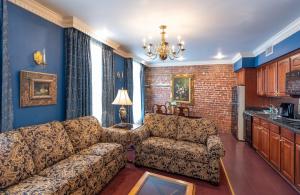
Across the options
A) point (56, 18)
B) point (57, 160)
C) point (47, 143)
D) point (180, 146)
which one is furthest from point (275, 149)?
point (56, 18)

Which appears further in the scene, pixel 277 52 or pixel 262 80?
pixel 262 80

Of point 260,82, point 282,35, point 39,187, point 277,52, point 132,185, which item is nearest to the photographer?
point 39,187

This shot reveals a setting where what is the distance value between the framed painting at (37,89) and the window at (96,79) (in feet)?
3.34

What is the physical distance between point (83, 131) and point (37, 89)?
0.90 meters

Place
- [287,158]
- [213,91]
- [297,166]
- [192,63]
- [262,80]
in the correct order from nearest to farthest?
[297,166] → [287,158] → [262,80] → [213,91] → [192,63]

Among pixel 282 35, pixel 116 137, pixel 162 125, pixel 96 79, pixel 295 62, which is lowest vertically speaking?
pixel 116 137

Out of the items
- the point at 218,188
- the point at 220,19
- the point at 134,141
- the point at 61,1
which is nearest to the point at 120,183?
the point at 134,141

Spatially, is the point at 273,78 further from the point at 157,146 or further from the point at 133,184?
the point at 133,184

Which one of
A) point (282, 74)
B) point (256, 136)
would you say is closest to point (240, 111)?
point (256, 136)

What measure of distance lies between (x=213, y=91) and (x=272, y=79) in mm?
2223

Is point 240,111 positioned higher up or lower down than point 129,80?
lower down

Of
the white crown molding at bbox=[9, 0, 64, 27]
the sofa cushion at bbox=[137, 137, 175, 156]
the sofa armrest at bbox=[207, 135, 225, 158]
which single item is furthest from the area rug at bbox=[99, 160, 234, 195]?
the white crown molding at bbox=[9, 0, 64, 27]

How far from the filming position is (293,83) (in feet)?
9.54

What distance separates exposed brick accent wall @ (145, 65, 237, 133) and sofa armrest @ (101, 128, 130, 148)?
388 cm
